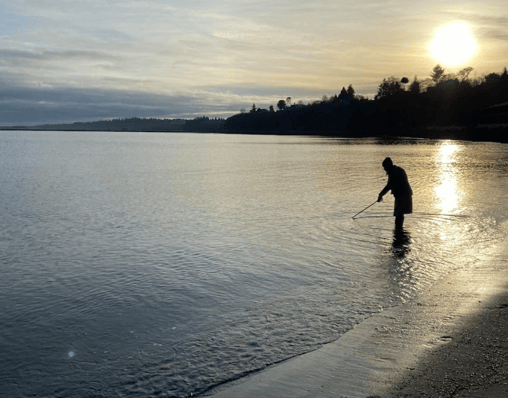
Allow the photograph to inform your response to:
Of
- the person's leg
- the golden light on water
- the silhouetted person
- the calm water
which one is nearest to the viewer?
the calm water

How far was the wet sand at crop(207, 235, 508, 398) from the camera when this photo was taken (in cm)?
476

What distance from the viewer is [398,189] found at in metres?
13.2

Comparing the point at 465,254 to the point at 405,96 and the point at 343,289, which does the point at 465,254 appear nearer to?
the point at 343,289

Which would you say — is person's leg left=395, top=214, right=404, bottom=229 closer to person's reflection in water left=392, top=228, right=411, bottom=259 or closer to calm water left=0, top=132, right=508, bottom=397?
person's reflection in water left=392, top=228, right=411, bottom=259

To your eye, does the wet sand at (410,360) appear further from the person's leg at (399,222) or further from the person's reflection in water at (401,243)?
the person's leg at (399,222)

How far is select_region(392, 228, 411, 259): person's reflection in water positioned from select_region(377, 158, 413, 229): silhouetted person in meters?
0.37

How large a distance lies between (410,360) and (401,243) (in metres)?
6.94

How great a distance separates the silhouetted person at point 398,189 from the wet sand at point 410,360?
5928mm

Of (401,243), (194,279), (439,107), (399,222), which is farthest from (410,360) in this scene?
(439,107)

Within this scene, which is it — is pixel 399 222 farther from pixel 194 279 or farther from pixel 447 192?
pixel 447 192

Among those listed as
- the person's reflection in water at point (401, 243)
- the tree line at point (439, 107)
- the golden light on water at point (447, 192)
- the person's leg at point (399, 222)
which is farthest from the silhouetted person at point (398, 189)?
the tree line at point (439, 107)

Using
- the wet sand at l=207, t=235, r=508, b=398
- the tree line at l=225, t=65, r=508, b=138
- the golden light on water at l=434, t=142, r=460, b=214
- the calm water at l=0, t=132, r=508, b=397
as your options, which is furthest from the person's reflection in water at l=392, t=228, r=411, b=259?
the tree line at l=225, t=65, r=508, b=138

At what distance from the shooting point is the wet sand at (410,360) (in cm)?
476

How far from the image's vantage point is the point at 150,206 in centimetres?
1959
